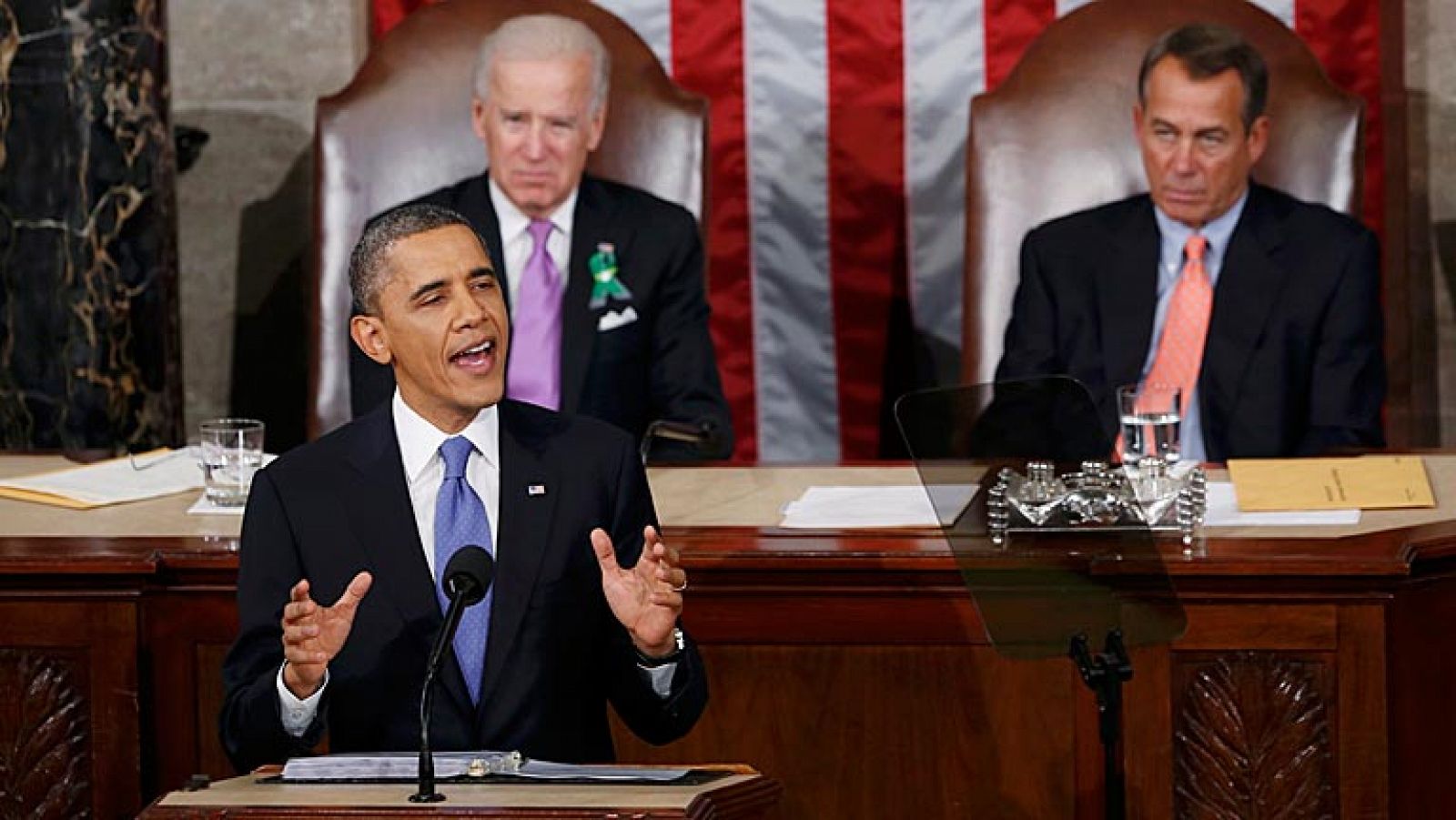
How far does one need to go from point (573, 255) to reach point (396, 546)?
2.10 meters

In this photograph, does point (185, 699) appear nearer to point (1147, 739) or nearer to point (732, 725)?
point (732, 725)

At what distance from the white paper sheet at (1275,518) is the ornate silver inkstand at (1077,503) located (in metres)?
0.08

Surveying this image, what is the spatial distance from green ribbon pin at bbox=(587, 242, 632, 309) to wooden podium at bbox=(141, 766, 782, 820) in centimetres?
247

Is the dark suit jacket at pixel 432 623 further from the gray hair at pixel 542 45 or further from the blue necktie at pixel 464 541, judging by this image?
the gray hair at pixel 542 45

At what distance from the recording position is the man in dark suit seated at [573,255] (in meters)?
4.99

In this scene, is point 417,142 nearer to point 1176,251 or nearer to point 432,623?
point 1176,251

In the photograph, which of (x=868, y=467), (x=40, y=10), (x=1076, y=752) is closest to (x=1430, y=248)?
(x=868, y=467)

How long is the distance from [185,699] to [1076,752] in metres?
1.27

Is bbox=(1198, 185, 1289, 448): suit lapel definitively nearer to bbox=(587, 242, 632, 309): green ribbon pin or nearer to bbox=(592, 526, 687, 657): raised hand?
bbox=(587, 242, 632, 309): green ribbon pin

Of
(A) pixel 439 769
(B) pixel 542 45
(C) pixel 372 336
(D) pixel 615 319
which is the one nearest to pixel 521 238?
(D) pixel 615 319

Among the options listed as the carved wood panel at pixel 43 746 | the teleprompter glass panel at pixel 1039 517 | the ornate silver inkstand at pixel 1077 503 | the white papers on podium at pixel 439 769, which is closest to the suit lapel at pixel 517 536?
the white papers on podium at pixel 439 769

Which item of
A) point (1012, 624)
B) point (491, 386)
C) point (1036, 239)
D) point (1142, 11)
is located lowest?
point (1012, 624)

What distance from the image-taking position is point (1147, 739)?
348 centimetres

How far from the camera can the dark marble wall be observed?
17.2 feet
